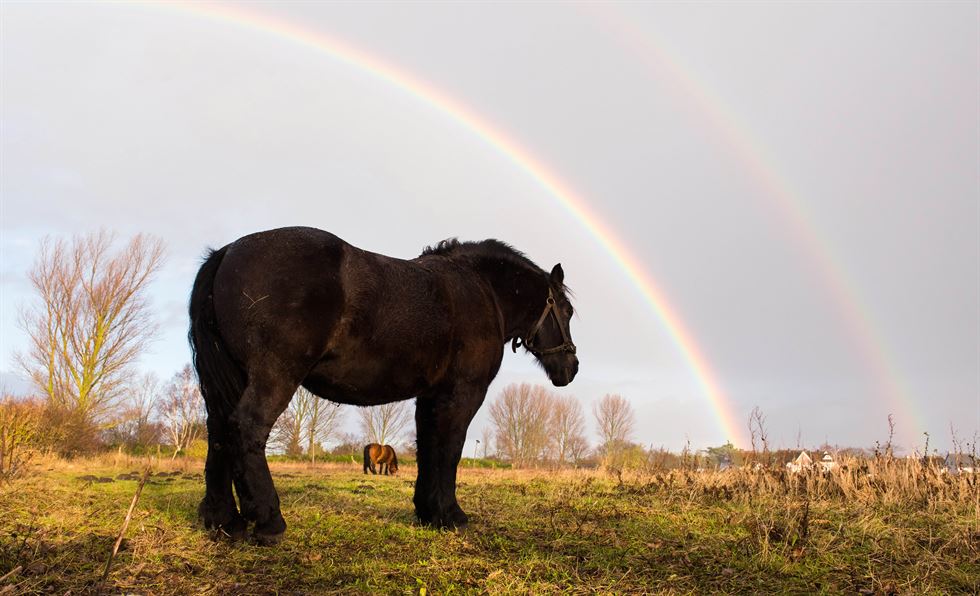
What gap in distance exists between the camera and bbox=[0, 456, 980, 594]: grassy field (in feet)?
11.9

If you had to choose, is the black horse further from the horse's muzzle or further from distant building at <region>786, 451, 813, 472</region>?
distant building at <region>786, 451, 813, 472</region>

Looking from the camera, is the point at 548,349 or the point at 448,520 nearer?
the point at 448,520

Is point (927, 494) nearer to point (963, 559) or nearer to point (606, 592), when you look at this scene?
point (963, 559)

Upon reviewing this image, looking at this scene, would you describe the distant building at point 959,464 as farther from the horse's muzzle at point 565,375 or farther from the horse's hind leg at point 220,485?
the horse's hind leg at point 220,485

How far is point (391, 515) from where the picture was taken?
6285 mm

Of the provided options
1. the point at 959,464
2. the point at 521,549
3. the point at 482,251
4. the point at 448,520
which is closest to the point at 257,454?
the point at 448,520

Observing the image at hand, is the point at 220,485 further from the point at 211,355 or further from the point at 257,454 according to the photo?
the point at 211,355

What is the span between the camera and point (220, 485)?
5039 mm

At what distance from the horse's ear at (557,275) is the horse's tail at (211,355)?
390 cm

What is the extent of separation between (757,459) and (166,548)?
8.90m

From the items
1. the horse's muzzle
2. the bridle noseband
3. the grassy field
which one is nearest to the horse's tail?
the grassy field

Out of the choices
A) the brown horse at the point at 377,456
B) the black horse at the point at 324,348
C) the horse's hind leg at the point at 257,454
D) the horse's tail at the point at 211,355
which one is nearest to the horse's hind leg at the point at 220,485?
the black horse at the point at 324,348

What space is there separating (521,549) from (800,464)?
6787mm

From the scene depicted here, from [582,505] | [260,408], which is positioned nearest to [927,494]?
[582,505]
